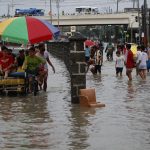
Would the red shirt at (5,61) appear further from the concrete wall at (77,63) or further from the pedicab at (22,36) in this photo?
the concrete wall at (77,63)

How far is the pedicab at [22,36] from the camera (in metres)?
17.0

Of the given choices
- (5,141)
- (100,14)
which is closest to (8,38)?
(5,141)

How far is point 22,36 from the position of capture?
1692 centimetres

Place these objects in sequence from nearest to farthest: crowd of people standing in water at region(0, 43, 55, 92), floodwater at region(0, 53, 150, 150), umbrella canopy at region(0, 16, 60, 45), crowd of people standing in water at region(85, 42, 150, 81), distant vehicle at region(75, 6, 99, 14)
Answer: floodwater at region(0, 53, 150, 150)
umbrella canopy at region(0, 16, 60, 45)
crowd of people standing in water at region(0, 43, 55, 92)
crowd of people standing in water at region(85, 42, 150, 81)
distant vehicle at region(75, 6, 99, 14)

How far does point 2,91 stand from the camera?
18.0m

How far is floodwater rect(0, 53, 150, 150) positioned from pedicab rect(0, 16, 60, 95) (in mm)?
500

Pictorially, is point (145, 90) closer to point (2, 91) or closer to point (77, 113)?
point (2, 91)

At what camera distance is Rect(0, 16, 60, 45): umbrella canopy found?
16938mm

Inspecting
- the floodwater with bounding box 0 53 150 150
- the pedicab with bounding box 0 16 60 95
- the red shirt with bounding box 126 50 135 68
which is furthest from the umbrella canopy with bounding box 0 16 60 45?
the red shirt with bounding box 126 50 135 68

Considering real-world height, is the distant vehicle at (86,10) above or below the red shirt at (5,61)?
above

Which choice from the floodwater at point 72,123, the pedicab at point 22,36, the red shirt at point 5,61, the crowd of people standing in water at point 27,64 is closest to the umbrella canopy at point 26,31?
the pedicab at point 22,36

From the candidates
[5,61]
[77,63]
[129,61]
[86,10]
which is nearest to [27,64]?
[5,61]

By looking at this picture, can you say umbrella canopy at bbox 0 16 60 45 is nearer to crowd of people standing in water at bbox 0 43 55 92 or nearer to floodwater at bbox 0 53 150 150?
crowd of people standing in water at bbox 0 43 55 92

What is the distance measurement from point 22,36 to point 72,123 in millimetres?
5501
